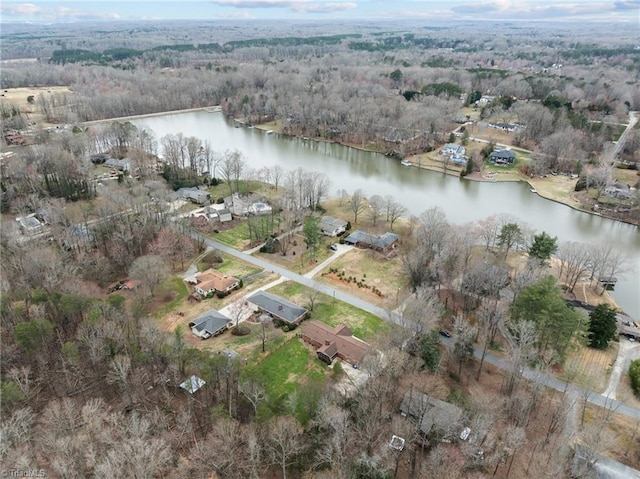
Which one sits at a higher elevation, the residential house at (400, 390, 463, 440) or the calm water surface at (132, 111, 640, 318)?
the residential house at (400, 390, 463, 440)

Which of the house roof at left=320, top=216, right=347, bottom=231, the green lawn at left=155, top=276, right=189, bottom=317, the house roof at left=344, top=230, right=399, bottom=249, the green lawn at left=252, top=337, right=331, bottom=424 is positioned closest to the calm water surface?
the house roof at left=344, top=230, right=399, bottom=249

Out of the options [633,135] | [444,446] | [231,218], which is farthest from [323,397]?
[633,135]

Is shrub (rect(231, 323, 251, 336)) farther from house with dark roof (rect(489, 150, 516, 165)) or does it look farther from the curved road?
house with dark roof (rect(489, 150, 516, 165))

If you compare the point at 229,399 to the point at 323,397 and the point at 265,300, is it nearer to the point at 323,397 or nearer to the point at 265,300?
the point at 323,397

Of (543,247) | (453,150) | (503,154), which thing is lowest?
(453,150)

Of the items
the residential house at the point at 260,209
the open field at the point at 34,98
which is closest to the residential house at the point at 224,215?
the residential house at the point at 260,209

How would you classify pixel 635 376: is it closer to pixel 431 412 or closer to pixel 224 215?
pixel 431 412

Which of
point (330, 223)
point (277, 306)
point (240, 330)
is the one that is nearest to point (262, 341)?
point (240, 330)
